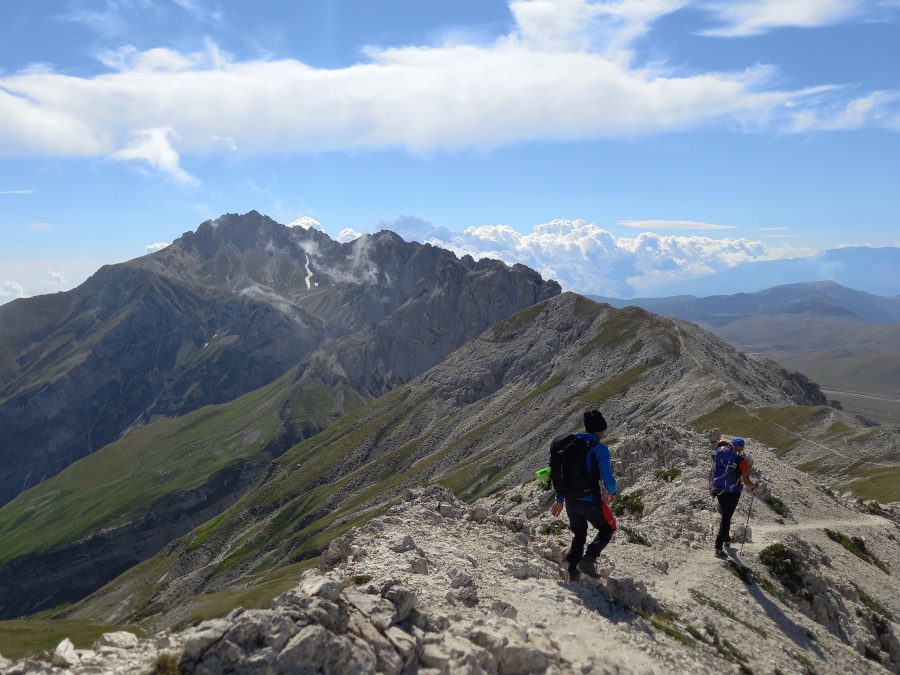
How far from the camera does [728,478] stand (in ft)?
89.7

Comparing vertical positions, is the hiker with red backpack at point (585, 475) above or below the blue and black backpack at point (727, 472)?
above

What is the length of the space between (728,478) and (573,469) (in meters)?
11.0

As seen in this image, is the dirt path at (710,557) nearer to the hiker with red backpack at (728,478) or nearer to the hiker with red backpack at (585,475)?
the hiker with red backpack at (728,478)

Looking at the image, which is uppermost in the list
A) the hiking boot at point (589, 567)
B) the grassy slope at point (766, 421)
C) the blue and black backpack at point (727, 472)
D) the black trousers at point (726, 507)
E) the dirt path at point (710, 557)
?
the blue and black backpack at point (727, 472)

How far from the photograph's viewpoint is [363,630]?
15.1m

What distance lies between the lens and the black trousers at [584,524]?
2045 centimetres

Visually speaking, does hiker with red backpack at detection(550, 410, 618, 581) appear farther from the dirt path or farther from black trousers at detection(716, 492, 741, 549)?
black trousers at detection(716, 492, 741, 549)

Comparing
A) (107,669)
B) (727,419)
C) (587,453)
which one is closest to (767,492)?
(587,453)

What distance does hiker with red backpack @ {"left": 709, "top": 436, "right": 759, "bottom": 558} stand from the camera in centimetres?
2730

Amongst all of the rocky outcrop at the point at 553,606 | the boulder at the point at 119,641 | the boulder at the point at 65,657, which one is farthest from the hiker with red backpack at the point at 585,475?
the boulder at the point at 65,657

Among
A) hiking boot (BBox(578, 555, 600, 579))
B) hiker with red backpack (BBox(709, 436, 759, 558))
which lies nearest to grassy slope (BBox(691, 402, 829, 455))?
hiker with red backpack (BBox(709, 436, 759, 558))

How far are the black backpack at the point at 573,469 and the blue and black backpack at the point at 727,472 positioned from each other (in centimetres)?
1005

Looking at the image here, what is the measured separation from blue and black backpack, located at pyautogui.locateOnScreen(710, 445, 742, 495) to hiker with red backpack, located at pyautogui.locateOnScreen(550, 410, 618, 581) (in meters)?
9.23

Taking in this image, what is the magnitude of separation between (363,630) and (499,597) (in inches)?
234
